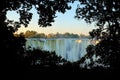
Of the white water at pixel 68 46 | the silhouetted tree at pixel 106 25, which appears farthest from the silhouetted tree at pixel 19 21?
the white water at pixel 68 46

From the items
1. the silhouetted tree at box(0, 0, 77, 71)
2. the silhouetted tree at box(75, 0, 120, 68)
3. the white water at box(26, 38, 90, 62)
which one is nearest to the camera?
the silhouetted tree at box(0, 0, 77, 71)

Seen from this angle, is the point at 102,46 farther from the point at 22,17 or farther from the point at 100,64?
the point at 22,17

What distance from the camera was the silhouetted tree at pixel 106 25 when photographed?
11.5 m

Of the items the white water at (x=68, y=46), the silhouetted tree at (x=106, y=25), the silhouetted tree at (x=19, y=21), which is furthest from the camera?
the white water at (x=68, y=46)

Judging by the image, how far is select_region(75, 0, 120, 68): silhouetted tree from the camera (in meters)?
11.5

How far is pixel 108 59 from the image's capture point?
1151 cm

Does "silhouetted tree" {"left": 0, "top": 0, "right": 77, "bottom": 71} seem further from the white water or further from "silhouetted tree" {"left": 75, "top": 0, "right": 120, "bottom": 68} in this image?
the white water

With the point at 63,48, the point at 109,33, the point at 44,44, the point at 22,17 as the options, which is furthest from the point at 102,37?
the point at 63,48

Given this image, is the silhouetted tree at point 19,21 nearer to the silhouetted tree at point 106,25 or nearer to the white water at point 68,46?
the silhouetted tree at point 106,25

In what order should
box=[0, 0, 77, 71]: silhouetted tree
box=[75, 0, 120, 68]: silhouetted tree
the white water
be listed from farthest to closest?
1. the white water
2. box=[75, 0, 120, 68]: silhouetted tree
3. box=[0, 0, 77, 71]: silhouetted tree

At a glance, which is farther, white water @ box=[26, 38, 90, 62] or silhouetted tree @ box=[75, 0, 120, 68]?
white water @ box=[26, 38, 90, 62]

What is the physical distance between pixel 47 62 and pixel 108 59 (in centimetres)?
245

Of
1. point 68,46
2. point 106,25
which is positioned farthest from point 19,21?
point 68,46

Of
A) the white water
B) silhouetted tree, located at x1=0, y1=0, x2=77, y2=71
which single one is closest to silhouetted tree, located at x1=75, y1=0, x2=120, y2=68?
silhouetted tree, located at x1=0, y1=0, x2=77, y2=71
